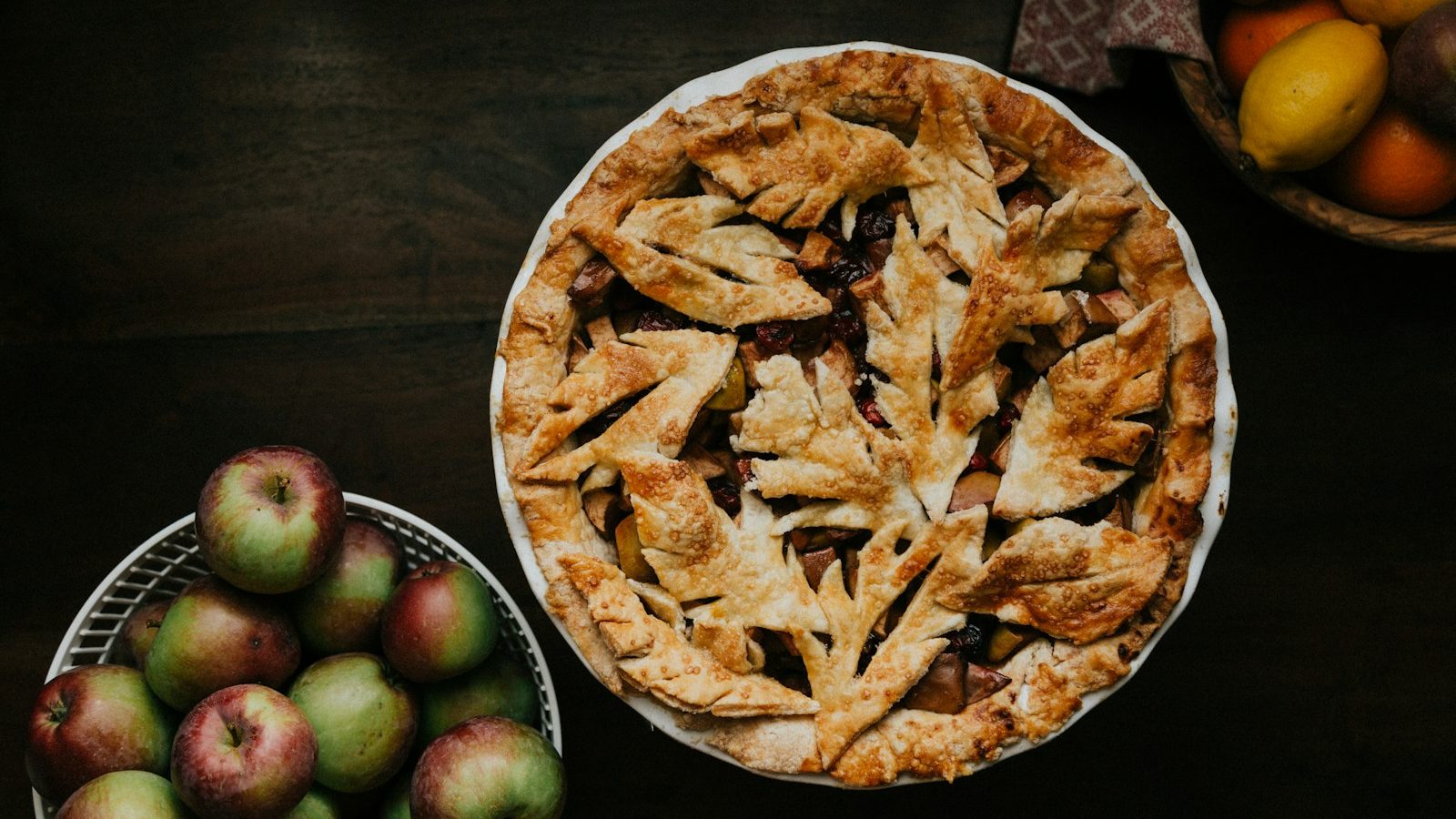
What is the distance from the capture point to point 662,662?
74.2 inches

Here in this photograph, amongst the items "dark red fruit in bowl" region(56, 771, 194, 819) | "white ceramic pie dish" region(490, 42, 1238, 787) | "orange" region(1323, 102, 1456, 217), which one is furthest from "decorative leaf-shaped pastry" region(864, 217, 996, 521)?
"dark red fruit in bowl" region(56, 771, 194, 819)

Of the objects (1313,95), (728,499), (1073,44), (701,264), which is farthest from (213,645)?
(1313,95)

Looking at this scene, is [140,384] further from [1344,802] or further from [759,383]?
[1344,802]

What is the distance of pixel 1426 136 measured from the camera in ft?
6.79

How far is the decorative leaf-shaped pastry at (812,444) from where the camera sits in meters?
1.90

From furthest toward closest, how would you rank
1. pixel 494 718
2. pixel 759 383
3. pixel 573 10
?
pixel 573 10 → pixel 494 718 → pixel 759 383

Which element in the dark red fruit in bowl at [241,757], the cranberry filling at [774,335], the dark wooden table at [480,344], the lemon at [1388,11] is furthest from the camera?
the dark wooden table at [480,344]

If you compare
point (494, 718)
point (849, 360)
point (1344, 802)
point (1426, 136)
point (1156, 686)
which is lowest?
point (1344, 802)

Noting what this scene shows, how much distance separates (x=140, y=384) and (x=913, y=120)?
1740 millimetres

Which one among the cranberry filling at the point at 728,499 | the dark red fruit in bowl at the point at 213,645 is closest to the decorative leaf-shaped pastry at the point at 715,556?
the cranberry filling at the point at 728,499

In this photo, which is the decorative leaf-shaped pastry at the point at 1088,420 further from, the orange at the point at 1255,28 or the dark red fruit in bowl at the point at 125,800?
the dark red fruit in bowl at the point at 125,800

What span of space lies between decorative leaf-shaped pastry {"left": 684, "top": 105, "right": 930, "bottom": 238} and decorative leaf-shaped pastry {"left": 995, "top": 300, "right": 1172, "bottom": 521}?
1.39 feet

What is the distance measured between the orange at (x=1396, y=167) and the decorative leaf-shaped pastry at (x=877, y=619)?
1009mm

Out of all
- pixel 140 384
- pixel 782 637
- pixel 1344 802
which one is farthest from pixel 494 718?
pixel 1344 802
